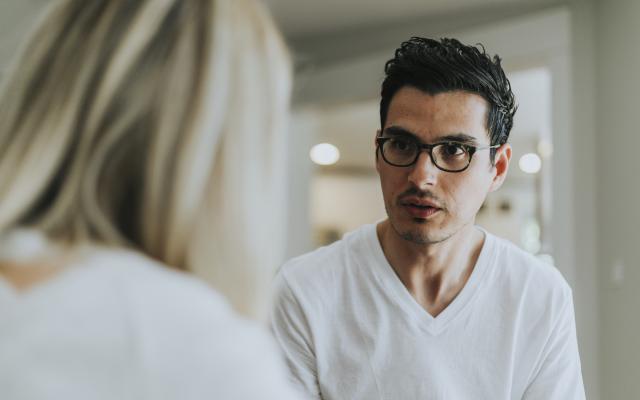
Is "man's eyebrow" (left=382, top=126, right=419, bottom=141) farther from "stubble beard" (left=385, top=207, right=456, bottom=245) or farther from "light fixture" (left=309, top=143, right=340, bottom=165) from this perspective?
"light fixture" (left=309, top=143, right=340, bottom=165)

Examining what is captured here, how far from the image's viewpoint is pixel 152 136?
0.65 metres

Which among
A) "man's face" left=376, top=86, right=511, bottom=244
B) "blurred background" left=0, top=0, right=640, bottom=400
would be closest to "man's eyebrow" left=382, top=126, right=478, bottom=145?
"man's face" left=376, top=86, right=511, bottom=244

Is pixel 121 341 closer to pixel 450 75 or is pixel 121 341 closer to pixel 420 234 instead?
pixel 420 234

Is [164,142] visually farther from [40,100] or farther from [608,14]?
[608,14]

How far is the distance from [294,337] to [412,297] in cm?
24

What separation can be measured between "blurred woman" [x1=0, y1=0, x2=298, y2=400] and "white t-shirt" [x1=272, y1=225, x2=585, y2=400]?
813mm

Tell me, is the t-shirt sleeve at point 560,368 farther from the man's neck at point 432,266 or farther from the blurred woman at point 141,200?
the blurred woman at point 141,200

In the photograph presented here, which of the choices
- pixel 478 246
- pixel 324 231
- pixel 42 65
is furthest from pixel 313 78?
pixel 324 231

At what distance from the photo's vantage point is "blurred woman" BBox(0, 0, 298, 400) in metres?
0.56

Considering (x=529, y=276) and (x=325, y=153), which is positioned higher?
(x=325, y=153)

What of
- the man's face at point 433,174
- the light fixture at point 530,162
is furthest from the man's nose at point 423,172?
the light fixture at point 530,162

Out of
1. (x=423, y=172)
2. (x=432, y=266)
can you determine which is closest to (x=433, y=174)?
(x=423, y=172)

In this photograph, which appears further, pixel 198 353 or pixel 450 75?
pixel 450 75

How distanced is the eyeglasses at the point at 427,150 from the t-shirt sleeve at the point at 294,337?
33 centimetres
